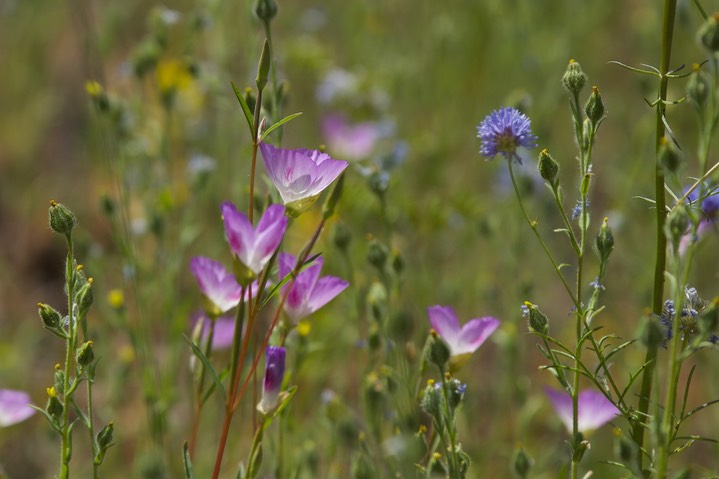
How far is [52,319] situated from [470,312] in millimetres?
2013

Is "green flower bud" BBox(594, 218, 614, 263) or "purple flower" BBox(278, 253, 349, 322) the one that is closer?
"green flower bud" BBox(594, 218, 614, 263)

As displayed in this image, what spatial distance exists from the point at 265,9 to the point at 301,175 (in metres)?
0.42

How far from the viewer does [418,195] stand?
3346 mm

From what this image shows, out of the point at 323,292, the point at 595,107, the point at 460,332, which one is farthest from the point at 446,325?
the point at 595,107

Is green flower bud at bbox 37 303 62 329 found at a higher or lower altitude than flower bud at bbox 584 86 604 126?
lower

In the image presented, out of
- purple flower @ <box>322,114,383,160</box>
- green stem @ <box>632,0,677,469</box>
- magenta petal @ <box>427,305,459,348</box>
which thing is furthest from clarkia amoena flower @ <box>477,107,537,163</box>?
purple flower @ <box>322,114,383,160</box>

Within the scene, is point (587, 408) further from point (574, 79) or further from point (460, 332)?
point (574, 79)

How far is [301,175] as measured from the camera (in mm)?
1282

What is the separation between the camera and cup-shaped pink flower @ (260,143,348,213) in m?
1.27

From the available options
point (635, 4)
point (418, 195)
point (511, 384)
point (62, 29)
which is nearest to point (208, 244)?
point (418, 195)

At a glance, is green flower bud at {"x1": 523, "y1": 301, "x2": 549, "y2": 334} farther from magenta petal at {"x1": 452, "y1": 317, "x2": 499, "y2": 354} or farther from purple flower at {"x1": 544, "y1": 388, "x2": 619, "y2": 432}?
purple flower at {"x1": 544, "y1": 388, "x2": 619, "y2": 432}

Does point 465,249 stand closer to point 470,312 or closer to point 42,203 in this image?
point 470,312

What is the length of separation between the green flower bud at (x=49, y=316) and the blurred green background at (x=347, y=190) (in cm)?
67

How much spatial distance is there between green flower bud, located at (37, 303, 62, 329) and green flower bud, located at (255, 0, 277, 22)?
640mm
